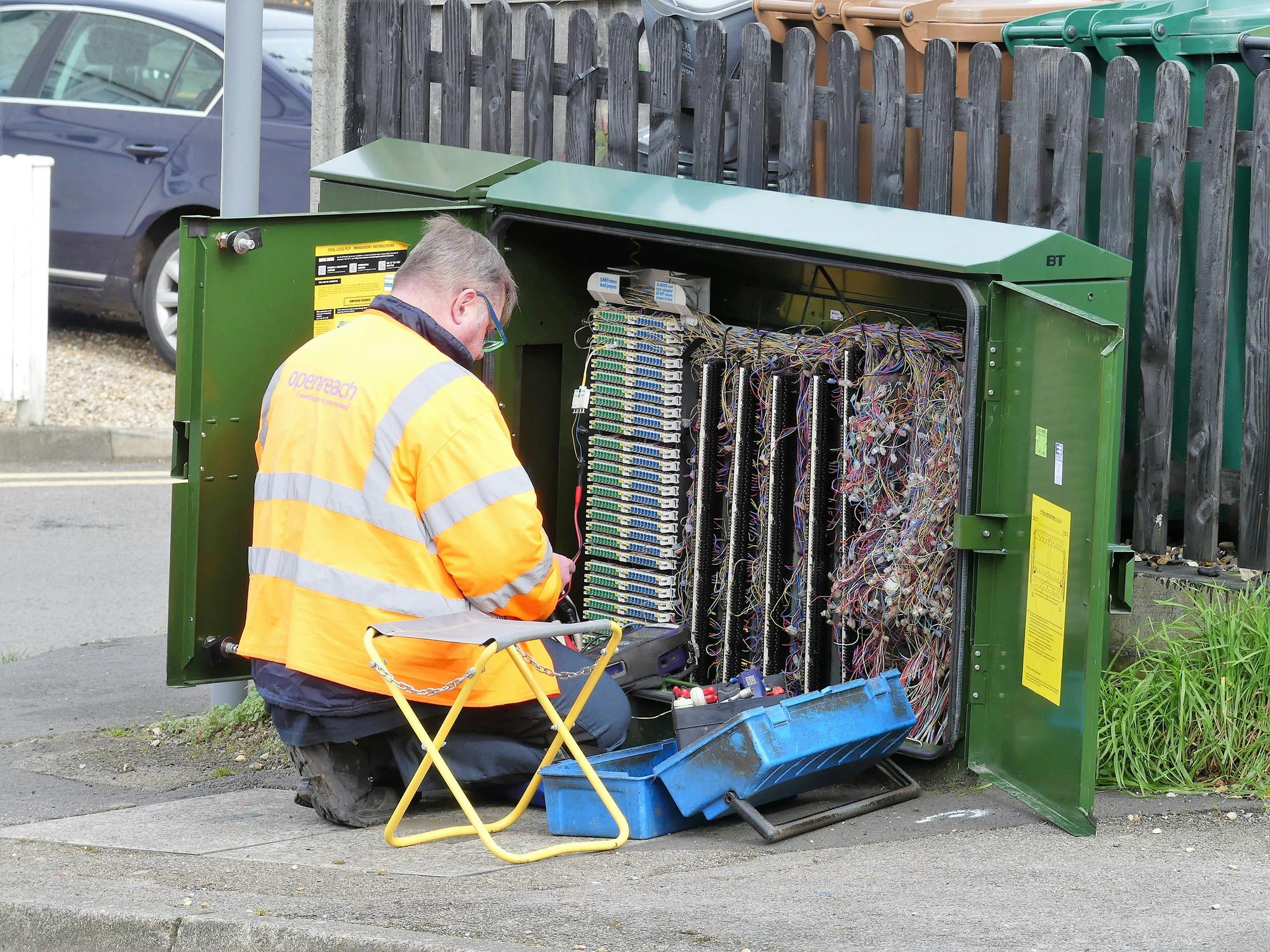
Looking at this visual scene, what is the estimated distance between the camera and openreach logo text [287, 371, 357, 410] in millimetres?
4168

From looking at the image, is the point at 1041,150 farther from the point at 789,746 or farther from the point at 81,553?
the point at 81,553

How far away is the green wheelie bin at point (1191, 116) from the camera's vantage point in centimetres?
487

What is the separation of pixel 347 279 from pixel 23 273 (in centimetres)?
556

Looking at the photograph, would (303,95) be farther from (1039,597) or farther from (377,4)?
(1039,597)

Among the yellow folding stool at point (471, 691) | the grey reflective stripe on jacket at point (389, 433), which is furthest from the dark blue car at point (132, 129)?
the yellow folding stool at point (471, 691)

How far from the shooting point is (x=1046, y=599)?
4.01 metres

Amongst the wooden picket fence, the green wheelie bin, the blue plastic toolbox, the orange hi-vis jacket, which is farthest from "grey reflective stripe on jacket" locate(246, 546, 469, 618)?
the green wheelie bin

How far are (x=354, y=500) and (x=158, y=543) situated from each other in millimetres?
5030

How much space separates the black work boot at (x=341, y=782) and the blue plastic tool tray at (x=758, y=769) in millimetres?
531

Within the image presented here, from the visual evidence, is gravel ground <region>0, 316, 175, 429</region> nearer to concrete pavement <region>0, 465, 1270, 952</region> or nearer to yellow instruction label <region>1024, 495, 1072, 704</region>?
concrete pavement <region>0, 465, 1270, 952</region>

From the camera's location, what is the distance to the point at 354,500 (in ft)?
13.6

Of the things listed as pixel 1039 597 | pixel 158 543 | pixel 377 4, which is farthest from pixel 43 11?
pixel 1039 597

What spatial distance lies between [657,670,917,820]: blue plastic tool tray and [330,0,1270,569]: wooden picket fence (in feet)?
3.86

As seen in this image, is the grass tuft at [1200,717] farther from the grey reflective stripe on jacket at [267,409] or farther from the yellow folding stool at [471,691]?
the grey reflective stripe on jacket at [267,409]
